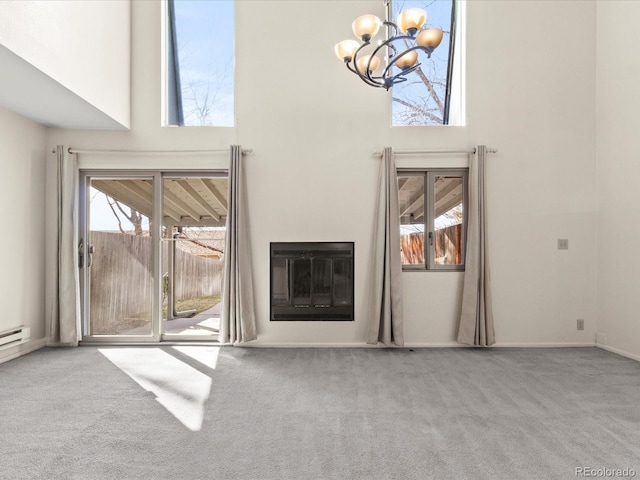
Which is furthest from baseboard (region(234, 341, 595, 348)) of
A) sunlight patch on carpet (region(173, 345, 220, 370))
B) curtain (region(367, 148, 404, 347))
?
sunlight patch on carpet (region(173, 345, 220, 370))

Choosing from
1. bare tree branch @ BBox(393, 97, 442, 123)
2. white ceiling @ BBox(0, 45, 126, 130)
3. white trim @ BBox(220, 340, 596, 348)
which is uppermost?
bare tree branch @ BBox(393, 97, 442, 123)

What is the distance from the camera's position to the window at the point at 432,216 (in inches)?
166

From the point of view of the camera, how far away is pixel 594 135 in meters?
4.12

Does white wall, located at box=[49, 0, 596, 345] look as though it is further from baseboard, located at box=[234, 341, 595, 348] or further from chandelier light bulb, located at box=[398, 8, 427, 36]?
chandelier light bulb, located at box=[398, 8, 427, 36]

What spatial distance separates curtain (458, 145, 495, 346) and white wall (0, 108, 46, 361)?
4.66 metres

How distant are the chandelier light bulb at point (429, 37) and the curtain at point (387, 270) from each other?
5.99 ft

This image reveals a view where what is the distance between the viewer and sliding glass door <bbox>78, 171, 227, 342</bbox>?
168 inches

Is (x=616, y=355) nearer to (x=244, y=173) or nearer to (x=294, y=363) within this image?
(x=294, y=363)

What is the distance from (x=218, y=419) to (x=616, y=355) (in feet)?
13.0

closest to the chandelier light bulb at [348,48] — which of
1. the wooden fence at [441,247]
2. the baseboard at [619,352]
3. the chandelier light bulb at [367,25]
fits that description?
the chandelier light bulb at [367,25]

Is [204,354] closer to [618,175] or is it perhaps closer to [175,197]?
[175,197]

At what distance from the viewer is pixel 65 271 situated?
159 inches

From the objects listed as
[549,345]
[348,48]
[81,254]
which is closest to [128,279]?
[81,254]

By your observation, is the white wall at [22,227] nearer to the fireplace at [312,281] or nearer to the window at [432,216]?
the fireplace at [312,281]
